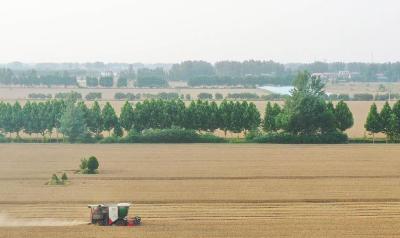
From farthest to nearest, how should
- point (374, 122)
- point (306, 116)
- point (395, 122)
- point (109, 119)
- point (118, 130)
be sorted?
1. point (118, 130)
2. point (109, 119)
3. point (306, 116)
4. point (374, 122)
5. point (395, 122)

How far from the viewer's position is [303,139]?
197 feet

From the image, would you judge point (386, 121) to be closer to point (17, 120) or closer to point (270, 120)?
point (270, 120)

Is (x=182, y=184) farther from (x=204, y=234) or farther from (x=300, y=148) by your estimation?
(x=300, y=148)

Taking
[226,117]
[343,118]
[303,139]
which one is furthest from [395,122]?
[226,117]

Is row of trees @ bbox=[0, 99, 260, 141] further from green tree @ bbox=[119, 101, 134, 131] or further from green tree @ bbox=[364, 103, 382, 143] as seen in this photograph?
green tree @ bbox=[364, 103, 382, 143]

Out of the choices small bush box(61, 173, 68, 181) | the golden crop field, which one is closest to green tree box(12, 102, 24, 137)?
the golden crop field

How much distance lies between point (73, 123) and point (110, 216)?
3216 centimetres

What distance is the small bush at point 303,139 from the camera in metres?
59.7

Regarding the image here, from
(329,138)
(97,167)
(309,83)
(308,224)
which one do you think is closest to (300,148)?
(329,138)

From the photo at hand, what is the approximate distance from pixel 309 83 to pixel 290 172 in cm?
2489

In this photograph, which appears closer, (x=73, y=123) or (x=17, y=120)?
(x=73, y=123)

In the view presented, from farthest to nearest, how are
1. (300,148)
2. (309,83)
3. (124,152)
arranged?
(309,83) → (300,148) → (124,152)

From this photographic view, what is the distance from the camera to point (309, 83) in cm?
6544

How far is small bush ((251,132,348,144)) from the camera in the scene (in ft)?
196
